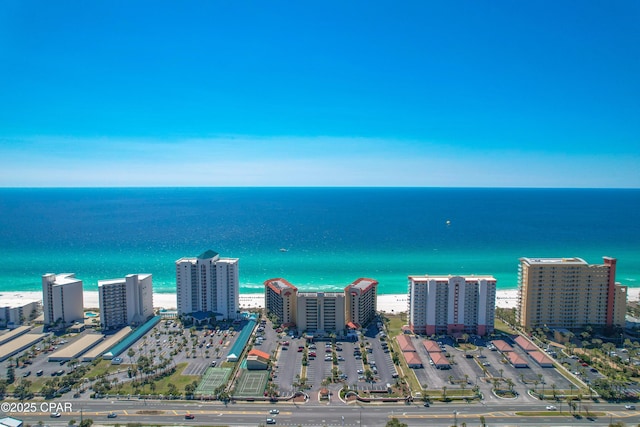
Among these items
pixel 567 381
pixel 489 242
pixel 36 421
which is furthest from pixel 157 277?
pixel 489 242

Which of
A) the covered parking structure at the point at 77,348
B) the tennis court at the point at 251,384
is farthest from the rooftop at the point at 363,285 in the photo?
the covered parking structure at the point at 77,348

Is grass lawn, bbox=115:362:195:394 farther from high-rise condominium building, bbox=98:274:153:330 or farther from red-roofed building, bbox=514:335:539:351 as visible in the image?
red-roofed building, bbox=514:335:539:351

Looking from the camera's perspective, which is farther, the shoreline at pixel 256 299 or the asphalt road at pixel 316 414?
the shoreline at pixel 256 299

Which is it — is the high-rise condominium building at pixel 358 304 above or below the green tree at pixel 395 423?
above

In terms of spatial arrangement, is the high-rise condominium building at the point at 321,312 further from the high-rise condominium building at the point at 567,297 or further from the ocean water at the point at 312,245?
the high-rise condominium building at the point at 567,297

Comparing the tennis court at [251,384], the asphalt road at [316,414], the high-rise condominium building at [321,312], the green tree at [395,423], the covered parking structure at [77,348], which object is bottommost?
the asphalt road at [316,414]

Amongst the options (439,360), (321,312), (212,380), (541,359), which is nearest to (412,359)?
(439,360)

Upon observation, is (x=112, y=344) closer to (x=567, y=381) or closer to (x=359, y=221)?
(x=567, y=381)
